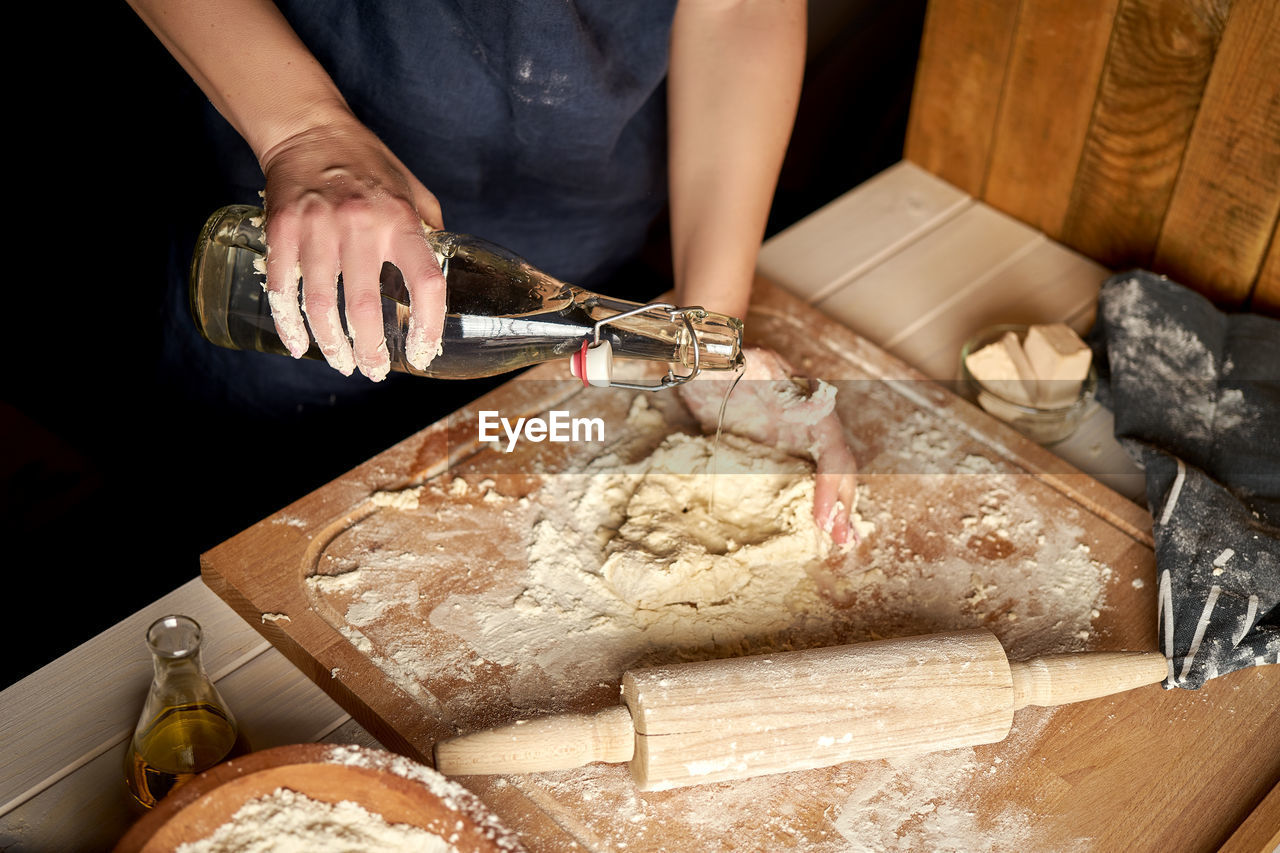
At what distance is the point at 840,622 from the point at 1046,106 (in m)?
0.99

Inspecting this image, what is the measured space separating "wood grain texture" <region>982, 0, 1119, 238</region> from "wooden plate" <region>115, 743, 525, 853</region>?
1376mm

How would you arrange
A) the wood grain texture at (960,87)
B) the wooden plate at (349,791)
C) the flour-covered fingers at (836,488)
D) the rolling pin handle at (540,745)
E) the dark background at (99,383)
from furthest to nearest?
1. the dark background at (99,383)
2. the wood grain texture at (960,87)
3. the flour-covered fingers at (836,488)
4. the rolling pin handle at (540,745)
5. the wooden plate at (349,791)

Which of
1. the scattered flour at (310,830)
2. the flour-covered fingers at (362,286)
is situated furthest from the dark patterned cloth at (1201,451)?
the flour-covered fingers at (362,286)

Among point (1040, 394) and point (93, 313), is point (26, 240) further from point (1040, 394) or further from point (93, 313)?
point (1040, 394)

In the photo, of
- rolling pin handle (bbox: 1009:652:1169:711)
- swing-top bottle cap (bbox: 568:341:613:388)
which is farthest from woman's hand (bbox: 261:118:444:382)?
rolling pin handle (bbox: 1009:652:1169:711)

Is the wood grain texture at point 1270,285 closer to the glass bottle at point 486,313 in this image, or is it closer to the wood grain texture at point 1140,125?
the wood grain texture at point 1140,125

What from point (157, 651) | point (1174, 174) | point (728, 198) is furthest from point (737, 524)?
point (1174, 174)

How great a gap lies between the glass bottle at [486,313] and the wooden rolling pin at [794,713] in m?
0.31

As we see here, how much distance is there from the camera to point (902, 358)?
5.02ft

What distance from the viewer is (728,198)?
1436mm

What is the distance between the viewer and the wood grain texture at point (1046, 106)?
1545 millimetres

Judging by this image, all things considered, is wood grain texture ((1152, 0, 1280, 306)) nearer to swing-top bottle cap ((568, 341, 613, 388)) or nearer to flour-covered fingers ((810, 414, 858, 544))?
flour-covered fingers ((810, 414, 858, 544))

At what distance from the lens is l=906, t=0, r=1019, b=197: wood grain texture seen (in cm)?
166

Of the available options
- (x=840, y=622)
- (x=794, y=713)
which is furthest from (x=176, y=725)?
(x=840, y=622)
